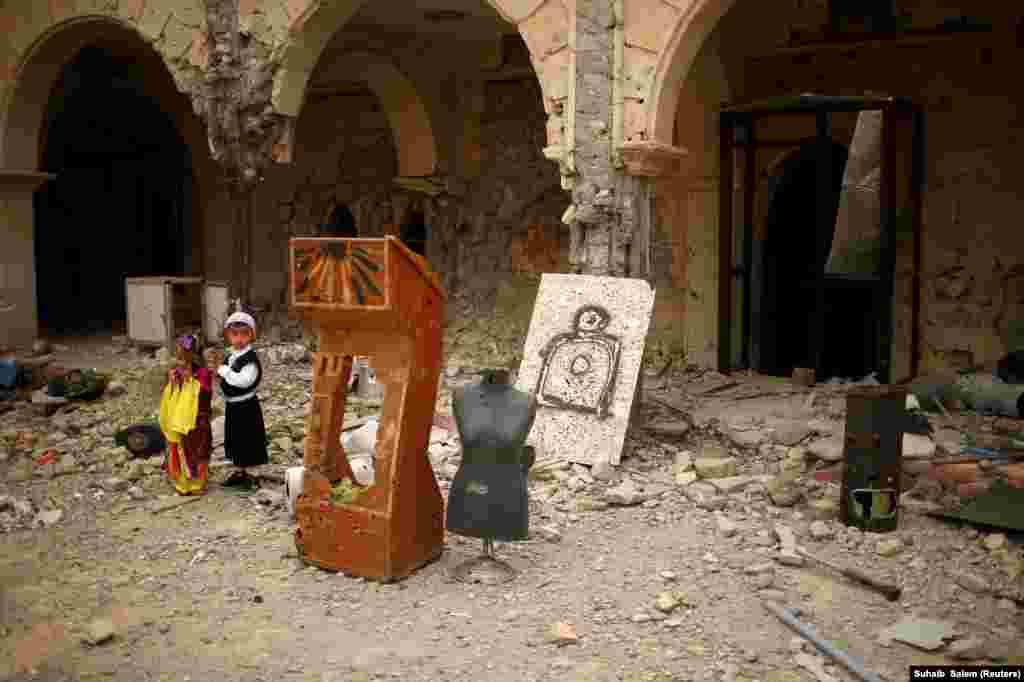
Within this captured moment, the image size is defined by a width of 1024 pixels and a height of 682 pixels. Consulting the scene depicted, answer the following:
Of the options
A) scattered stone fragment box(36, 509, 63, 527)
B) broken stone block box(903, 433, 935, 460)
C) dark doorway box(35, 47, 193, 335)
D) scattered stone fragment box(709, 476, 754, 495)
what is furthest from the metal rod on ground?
dark doorway box(35, 47, 193, 335)

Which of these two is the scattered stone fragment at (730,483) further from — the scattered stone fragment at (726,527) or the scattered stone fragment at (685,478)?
the scattered stone fragment at (726,527)

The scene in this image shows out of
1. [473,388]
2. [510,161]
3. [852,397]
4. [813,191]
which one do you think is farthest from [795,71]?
[473,388]

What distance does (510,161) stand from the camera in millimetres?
10586

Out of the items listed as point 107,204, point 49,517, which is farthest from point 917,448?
point 107,204

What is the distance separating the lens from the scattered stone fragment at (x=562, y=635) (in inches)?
150

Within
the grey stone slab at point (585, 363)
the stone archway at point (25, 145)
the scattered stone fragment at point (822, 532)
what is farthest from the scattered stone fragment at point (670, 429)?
the stone archway at point (25, 145)

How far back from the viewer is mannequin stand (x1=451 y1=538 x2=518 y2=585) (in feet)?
14.3

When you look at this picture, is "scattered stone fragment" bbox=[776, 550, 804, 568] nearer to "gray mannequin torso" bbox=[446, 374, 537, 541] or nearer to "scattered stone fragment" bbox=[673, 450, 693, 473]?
"gray mannequin torso" bbox=[446, 374, 537, 541]

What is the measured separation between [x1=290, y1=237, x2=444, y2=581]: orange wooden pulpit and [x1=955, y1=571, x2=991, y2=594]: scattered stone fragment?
2.47 metres

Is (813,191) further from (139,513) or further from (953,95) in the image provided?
(139,513)

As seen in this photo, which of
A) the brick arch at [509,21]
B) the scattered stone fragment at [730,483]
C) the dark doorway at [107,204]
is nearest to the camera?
Answer: the scattered stone fragment at [730,483]

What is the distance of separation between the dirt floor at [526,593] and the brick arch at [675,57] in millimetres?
2440

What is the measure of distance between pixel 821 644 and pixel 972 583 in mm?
1019

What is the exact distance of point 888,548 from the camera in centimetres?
459
